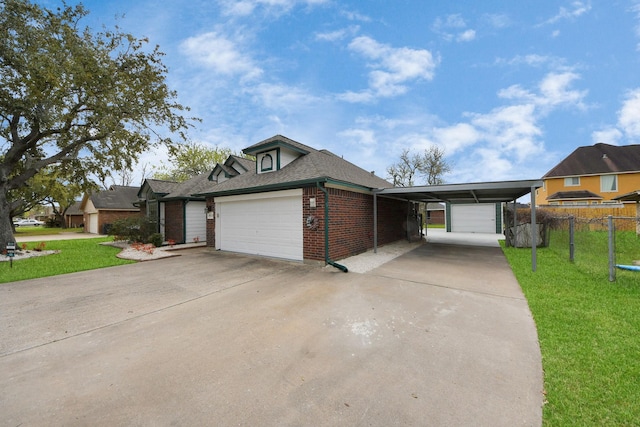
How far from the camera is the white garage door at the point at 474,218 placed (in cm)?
2014

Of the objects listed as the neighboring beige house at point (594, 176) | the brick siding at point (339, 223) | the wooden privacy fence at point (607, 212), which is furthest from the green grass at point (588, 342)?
the neighboring beige house at point (594, 176)

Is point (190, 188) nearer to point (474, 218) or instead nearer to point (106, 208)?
point (106, 208)

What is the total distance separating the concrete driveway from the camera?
2.15 metres

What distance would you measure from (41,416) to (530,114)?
63.9 ft

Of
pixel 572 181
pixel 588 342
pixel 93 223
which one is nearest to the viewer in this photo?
pixel 588 342

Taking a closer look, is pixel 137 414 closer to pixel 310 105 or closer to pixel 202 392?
pixel 202 392

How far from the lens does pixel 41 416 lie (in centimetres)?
210

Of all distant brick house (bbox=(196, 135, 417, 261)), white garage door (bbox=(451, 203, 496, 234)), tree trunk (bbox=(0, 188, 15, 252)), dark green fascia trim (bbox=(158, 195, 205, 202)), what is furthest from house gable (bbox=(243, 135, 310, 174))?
white garage door (bbox=(451, 203, 496, 234))

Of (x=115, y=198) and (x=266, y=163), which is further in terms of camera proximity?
(x=115, y=198)

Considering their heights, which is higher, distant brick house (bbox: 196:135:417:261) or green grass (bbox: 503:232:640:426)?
distant brick house (bbox: 196:135:417:261)

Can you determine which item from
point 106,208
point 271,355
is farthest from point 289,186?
point 106,208

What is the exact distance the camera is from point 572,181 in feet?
77.0

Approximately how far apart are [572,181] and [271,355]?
106 ft

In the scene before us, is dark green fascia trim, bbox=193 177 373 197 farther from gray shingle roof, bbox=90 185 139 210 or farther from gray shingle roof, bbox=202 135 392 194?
gray shingle roof, bbox=90 185 139 210
